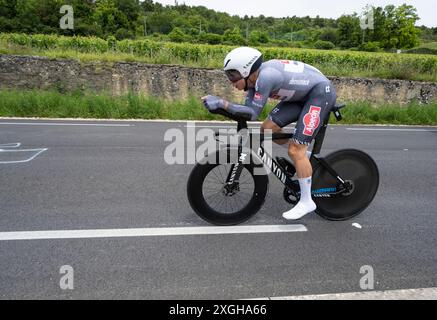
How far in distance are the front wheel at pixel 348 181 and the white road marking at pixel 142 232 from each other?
1.35ft

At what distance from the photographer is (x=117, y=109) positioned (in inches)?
402

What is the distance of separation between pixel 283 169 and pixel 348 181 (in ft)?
2.44

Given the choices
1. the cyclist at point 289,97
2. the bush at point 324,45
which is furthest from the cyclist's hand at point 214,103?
the bush at point 324,45

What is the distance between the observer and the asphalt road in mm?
2535

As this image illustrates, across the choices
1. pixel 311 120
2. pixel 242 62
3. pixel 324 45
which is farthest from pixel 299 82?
pixel 324 45

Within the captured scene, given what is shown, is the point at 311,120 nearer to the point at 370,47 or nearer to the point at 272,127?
the point at 272,127

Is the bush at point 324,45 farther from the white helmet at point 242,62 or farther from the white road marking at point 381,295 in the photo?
the white road marking at point 381,295

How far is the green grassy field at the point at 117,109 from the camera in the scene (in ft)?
32.3

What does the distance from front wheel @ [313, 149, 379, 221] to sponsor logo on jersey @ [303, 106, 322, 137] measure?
460 millimetres

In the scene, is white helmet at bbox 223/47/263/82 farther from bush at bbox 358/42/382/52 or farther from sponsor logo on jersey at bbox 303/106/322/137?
bush at bbox 358/42/382/52

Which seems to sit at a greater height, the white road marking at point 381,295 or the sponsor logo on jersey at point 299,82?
the sponsor logo on jersey at point 299,82

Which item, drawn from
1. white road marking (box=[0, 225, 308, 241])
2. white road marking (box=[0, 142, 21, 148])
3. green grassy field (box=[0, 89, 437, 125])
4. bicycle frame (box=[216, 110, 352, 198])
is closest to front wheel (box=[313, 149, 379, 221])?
bicycle frame (box=[216, 110, 352, 198])

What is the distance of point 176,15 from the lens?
115562 mm
